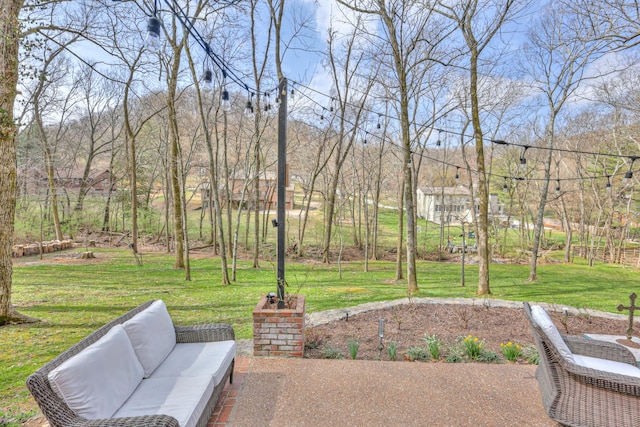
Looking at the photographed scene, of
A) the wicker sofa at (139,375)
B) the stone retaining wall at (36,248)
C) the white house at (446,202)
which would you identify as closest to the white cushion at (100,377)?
the wicker sofa at (139,375)

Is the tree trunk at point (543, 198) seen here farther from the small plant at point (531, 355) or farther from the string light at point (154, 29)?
the string light at point (154, 29)

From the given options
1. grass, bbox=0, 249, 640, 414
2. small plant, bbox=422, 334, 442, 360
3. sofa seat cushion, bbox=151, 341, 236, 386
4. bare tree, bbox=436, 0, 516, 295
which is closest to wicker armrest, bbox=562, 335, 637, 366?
small plant, bbox=422, 334, 442, 360

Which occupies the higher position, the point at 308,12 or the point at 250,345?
the point at 308,12

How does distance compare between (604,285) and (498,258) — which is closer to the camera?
(604,285)

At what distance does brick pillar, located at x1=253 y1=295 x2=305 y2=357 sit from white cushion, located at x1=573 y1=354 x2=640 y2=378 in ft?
7.69

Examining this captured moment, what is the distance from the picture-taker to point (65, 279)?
829 centimetres

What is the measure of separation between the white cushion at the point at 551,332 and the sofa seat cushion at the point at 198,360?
2.46m

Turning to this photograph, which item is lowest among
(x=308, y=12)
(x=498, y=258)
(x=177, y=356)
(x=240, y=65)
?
(x=498, y=258)

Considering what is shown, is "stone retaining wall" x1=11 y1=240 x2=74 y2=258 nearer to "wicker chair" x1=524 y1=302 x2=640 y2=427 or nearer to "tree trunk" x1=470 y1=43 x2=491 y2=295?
"tree trunk" x1=470 y1=43 x2=491 y2=295

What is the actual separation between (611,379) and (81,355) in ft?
10.9

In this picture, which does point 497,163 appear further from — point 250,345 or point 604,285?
point 250,345

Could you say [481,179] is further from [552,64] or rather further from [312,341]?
[312,341]

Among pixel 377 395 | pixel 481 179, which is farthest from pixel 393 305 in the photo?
pixel 481 179

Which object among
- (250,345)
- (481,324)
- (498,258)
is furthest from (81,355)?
(498,258)
